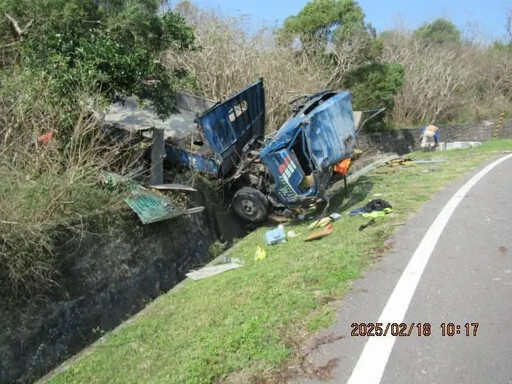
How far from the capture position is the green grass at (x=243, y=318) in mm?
4219

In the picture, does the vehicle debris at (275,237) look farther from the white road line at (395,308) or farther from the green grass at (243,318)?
the white road line at (395,308)

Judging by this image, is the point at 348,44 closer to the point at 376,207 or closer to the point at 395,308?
the point at 376,207

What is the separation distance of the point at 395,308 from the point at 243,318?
1.52 m

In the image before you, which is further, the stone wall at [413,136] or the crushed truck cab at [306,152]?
the stone wall at [413,136]

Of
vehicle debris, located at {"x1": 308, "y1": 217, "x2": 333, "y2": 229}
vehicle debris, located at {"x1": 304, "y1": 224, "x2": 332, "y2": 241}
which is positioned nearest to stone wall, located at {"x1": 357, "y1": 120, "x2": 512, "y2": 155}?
vehicle debris, located at {"x1": 308, "y1": 217, "x2": 333, "y2": 229}

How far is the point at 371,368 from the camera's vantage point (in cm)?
362

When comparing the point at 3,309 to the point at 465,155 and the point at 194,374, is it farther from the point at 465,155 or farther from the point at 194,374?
the point at 465,155

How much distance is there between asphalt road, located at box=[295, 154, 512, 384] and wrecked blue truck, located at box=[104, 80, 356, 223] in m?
2.93

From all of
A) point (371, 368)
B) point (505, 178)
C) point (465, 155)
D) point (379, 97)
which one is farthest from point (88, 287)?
point (379, 97)

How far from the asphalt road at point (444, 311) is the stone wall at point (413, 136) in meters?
21.7

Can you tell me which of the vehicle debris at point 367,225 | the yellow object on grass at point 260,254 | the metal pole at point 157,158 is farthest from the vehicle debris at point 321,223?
the metal pole at point 157,158

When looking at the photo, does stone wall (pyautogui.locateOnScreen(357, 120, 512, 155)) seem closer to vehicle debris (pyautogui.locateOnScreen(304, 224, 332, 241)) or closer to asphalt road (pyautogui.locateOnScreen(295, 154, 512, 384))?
vehicle debris (pyautogui.locateOnScreen(304, 224, 332, 241))

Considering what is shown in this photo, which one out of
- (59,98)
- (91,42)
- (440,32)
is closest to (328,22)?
(91,42)

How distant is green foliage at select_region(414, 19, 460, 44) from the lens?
47188 millimetres
